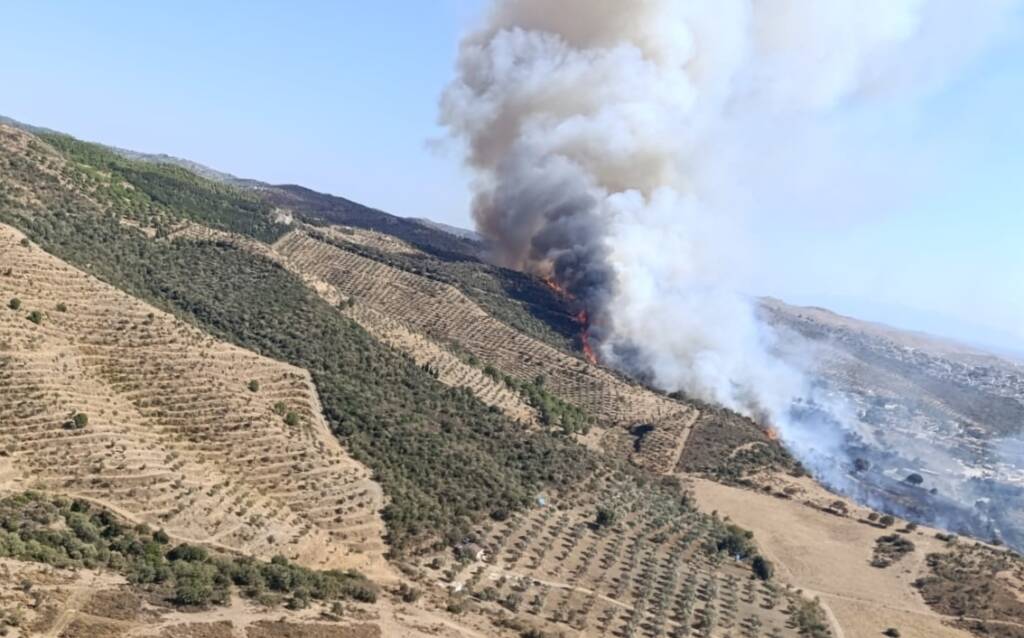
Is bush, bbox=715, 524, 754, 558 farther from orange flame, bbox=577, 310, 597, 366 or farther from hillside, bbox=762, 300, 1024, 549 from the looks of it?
orange flame, bbox=577, 310, 597, 366

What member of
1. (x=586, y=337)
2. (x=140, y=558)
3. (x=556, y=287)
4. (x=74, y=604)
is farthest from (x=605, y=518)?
(x=556, y=287)

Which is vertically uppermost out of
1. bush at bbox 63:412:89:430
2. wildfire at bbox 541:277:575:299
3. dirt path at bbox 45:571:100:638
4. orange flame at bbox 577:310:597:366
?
wildfire at bbox 541:277:575:299

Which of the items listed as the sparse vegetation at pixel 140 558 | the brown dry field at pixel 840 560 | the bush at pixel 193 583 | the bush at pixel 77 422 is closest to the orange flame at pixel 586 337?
the brown dry field at pixel 840 560

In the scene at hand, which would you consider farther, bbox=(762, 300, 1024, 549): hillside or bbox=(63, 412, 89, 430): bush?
bbox=(762, 300, 1024, 549): hillside

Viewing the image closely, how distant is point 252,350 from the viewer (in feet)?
164

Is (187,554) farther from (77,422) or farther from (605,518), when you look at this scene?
(605,518)

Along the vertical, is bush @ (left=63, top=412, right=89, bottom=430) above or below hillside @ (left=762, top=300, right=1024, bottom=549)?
below

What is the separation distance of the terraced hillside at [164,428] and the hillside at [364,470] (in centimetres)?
12

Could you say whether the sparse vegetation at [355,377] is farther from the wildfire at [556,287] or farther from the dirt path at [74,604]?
the wildfire at [556,287]

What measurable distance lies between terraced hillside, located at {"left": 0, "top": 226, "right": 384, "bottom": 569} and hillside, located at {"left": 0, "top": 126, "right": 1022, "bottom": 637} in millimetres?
121

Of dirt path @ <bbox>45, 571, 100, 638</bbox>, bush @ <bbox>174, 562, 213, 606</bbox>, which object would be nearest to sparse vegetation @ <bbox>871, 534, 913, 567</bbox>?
bush @ <bbox>174, 562, 213, 606</bbox>

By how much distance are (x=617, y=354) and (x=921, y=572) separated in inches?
1566

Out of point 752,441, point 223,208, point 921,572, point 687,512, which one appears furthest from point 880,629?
point 223,208

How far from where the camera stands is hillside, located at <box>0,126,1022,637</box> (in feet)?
109
